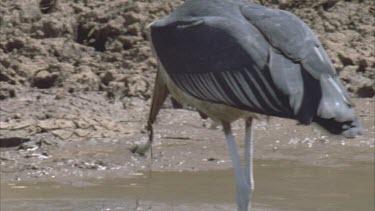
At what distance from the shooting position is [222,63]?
19.6 feet

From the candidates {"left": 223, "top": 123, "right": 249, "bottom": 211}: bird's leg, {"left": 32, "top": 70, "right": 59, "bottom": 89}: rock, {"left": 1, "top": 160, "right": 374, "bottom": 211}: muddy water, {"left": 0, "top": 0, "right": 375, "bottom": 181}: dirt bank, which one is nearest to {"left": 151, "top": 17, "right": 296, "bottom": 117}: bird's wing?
{"left": 223, "top": 123, "right": 249, "bottom": 211}: bird's leg

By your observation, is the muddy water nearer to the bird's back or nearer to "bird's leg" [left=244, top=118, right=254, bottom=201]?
"bird's leg" [left=244, top=118, right=254, bottom=201]

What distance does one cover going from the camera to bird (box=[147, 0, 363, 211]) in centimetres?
562

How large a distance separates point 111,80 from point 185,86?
2398mm

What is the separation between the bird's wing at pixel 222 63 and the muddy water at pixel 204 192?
2.96ft

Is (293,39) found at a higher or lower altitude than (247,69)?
higher

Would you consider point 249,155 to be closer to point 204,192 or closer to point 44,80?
point 204,192

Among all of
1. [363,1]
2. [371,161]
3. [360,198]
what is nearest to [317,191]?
[360,198]

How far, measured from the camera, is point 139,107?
8344 mm

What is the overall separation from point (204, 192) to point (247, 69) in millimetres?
1456

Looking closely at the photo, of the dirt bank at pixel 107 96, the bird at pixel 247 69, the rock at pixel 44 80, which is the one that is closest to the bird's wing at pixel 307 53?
the bird at pixel 247 69

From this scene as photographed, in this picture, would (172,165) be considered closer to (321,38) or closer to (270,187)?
(270,187)

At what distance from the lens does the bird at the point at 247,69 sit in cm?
562

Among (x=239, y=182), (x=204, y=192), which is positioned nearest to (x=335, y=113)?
(x=239, y=182)
